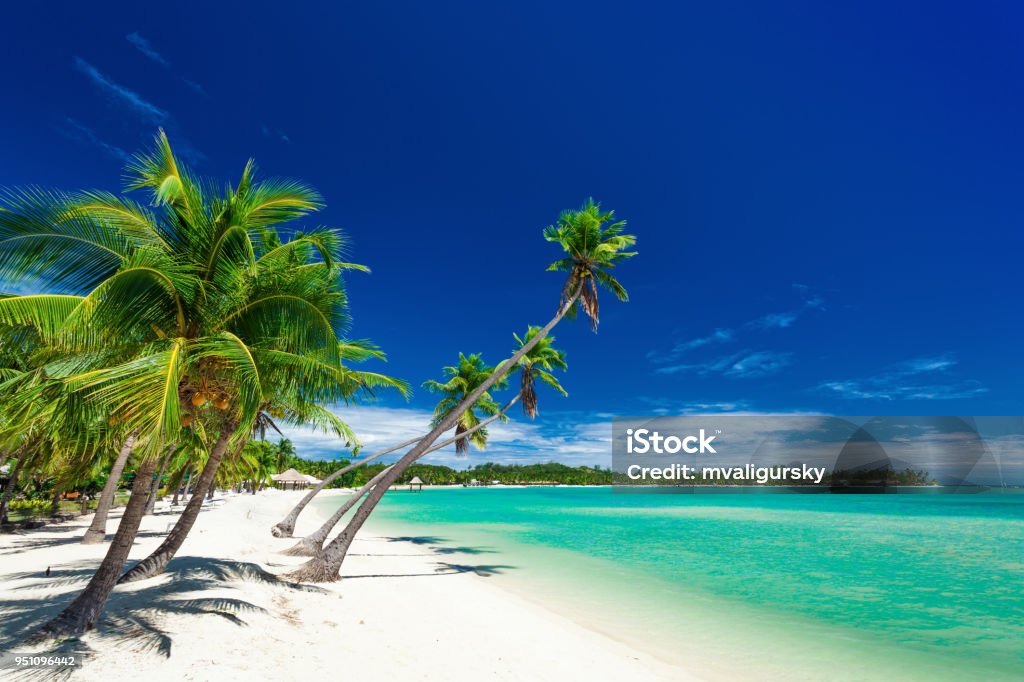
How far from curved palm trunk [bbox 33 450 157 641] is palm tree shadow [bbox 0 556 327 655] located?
0.64ft

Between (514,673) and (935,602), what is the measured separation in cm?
1391

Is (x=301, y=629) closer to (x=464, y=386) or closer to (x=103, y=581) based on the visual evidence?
(x=103, y=581)

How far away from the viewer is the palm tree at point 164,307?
519 centimetres

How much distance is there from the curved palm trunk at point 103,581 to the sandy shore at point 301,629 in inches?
10.0

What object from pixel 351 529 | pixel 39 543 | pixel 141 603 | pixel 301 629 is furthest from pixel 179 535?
pixel 39 543

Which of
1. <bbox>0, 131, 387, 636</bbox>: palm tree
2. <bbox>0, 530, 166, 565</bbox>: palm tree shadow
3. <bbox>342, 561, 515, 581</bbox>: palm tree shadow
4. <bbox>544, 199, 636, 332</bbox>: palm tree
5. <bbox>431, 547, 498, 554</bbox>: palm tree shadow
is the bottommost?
<bbox>431, 547, 498, 554</bbox>: palm tree shadow

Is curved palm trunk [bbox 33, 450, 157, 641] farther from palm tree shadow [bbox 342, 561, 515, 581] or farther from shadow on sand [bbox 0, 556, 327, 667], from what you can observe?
palm tree shadow [bbox 342, 561, 515, 581]

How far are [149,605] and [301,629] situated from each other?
2.30m

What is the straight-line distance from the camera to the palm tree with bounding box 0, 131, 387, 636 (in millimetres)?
5193

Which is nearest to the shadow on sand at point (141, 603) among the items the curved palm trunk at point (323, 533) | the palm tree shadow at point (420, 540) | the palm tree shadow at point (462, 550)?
the curved palm trunk at point (323, 533)

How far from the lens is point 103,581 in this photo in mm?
6031

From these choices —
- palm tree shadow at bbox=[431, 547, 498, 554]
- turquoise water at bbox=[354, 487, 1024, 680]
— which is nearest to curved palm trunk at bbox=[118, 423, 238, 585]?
turquoise water at bbox=[354, 487, 1024, 680]

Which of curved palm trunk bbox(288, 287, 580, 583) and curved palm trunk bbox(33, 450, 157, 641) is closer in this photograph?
curved palm trunk bbox(33, 450, 157, 641)

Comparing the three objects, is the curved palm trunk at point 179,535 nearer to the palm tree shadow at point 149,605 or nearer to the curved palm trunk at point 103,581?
the palm tree shadow at point 149,605
